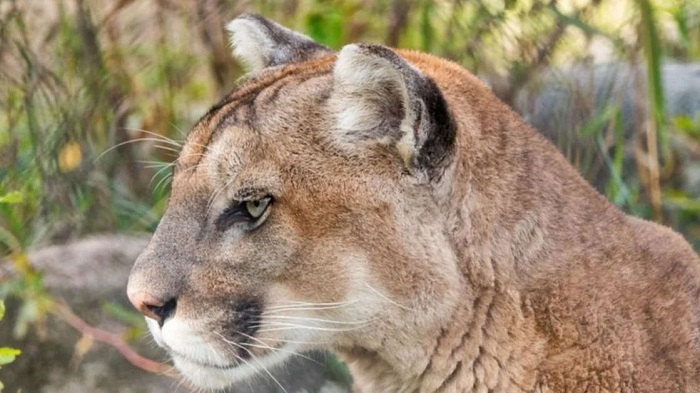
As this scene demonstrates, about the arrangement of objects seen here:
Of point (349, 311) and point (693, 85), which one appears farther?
point (693, 85)

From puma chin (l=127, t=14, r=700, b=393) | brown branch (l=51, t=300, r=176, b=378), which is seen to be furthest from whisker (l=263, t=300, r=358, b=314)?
brown branch (l=51, t=300, r=176, b=378)

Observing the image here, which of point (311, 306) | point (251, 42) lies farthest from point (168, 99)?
point (311, 306)

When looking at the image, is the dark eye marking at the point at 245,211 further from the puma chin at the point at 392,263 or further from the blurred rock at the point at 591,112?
the blurred rock at the point at 591,112

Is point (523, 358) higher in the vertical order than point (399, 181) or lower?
lower

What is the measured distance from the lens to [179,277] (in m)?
3.36

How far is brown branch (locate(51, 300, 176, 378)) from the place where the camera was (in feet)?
16.4

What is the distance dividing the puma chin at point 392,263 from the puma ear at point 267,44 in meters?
0.55

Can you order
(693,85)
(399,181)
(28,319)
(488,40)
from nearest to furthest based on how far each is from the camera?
(399,181)
(28,319)
(488,40)
(693,85)

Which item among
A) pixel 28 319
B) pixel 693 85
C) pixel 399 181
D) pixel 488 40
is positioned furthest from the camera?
pixel 693 85

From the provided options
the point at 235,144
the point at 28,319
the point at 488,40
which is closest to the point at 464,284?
the point at 235,144

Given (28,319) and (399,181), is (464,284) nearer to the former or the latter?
(399,181)

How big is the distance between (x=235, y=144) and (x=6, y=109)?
3.11 metres

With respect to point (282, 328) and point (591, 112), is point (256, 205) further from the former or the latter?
point (591, 112)

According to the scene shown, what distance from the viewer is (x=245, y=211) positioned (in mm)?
3379
